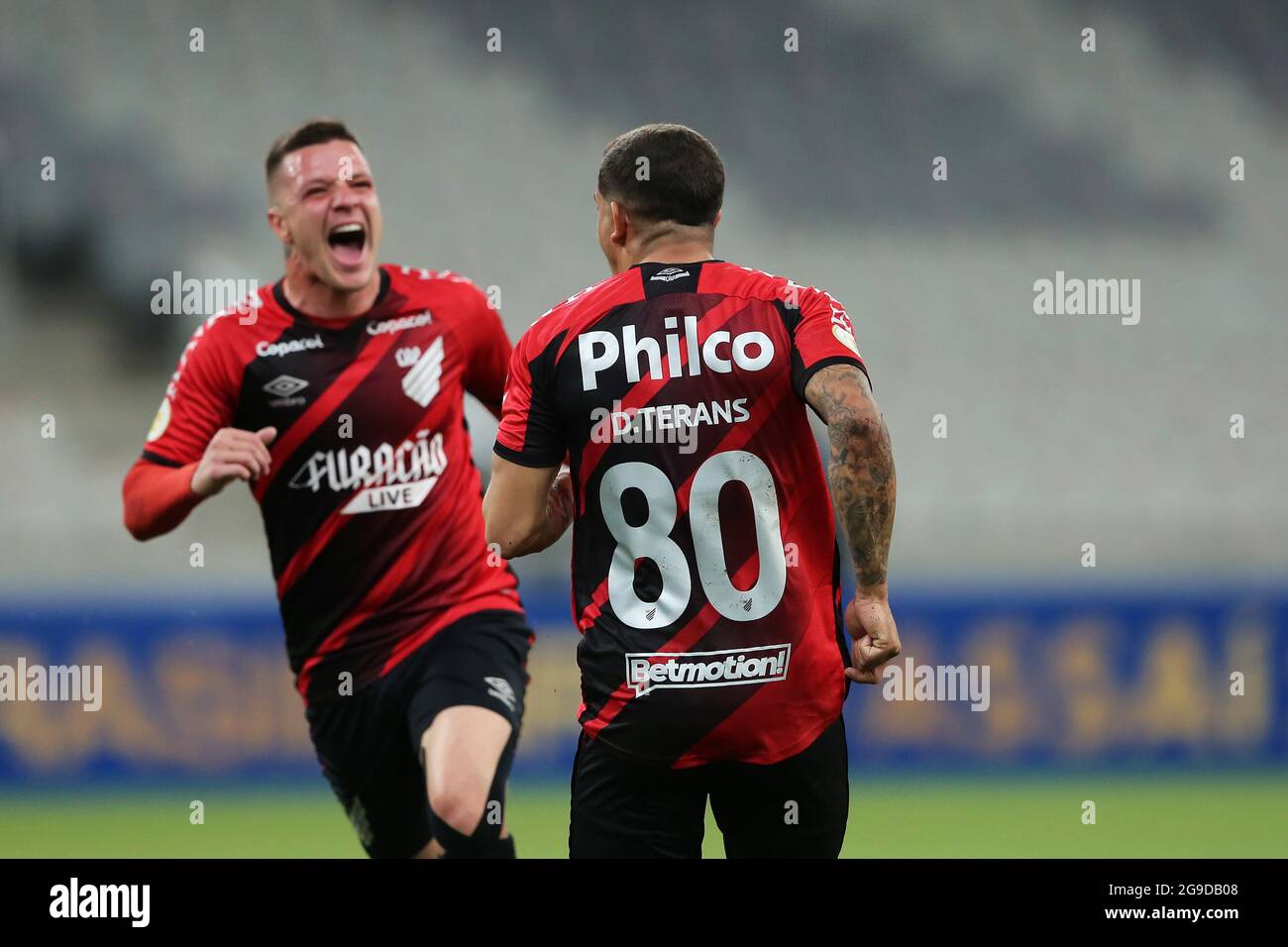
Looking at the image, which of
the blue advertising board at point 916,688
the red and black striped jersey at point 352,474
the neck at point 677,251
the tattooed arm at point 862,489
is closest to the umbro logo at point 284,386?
the red and black striped jersey at point 352,474

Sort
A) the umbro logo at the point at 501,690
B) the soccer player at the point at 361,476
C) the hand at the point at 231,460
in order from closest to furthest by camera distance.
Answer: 1. the hand at the point at 231,460
2. the umbro logo at the point at 501,690
3. the soccer player at the point at 361,476

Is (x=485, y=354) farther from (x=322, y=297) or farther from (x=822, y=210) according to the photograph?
(x=822, y=210)

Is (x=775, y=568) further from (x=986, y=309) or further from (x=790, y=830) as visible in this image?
(x=986, y=309)

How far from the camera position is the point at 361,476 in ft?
14.5

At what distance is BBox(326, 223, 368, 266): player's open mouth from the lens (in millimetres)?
4562

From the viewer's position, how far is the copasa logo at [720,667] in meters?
2.87

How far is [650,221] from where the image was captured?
3.00 meters

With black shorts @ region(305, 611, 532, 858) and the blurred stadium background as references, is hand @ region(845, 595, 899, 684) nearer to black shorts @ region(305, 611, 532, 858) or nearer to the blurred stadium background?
black shorts @ region(305, 611, 532, 858)

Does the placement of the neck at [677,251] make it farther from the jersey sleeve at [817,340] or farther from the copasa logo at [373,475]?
the copasa logo at [373,475]

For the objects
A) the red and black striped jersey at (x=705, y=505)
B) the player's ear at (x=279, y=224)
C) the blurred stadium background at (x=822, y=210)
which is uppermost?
the blurred stadium background at (x=822, y=210)

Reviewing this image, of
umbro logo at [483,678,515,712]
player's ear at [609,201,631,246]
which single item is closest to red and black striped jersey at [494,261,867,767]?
player's ear at [609,201,631,246]

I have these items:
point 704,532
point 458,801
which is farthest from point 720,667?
point 458,801
